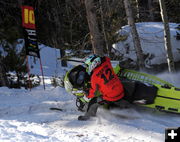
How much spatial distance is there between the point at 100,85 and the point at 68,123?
1015 mm

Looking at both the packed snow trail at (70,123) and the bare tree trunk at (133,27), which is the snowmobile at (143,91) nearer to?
Result: the packed snow trail at (70,123)

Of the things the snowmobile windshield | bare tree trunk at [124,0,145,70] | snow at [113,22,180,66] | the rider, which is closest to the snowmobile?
the snowmobile windshield

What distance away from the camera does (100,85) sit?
5.23m

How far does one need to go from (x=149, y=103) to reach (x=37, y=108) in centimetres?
267

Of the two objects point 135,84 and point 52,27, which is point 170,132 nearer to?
point 135,84

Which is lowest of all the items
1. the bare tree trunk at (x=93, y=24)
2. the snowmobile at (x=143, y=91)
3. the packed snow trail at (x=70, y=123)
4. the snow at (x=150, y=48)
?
the packed snow trail at (x=70, y=123)

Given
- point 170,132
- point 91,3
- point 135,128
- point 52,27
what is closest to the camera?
point 170,132

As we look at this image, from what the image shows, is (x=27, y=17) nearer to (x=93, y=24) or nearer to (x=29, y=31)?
(x=29, y=31)

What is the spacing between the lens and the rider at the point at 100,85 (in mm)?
5203

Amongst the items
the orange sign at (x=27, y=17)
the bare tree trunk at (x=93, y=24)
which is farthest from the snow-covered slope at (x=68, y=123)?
the orange sign at (x=27, y=17)

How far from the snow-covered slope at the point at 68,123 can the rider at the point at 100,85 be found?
0.27 metres

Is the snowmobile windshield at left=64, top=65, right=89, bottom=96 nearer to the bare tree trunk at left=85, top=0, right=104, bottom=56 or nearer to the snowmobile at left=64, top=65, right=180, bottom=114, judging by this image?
the snowmobile at left=64, top=65, right=180, bottom=114

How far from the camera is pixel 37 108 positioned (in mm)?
6133

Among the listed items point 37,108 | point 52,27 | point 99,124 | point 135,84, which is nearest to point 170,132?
point 99,124
